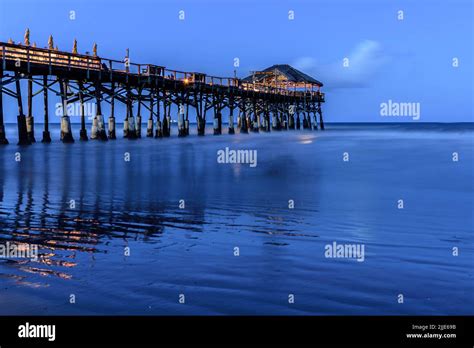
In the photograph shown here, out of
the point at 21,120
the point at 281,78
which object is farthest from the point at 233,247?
the point at 281,78

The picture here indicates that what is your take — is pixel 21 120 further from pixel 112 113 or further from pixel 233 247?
pixel 233 247

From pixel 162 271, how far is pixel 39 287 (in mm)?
1322

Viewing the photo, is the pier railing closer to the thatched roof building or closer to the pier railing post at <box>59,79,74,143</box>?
the pier railing post at <box>59,79,74,143</box>

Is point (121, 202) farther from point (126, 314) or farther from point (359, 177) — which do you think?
point (359, 177)

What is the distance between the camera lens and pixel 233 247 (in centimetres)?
807

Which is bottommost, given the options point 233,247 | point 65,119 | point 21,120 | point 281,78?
point 233,247

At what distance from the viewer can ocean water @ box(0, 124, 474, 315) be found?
18.7ft

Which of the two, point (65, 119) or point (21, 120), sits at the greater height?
point (65, 119)

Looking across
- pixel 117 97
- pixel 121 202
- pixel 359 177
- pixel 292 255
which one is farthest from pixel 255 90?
pixel 292 255

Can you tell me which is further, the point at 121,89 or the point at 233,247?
the point at 121,89

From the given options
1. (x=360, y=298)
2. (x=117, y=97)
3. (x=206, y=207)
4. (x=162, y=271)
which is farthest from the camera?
(x=117, y=97)

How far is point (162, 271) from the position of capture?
22.1 feet

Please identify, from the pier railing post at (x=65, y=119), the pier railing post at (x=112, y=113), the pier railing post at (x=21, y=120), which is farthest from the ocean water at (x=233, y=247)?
the pier railing post at (x=112, y=113)

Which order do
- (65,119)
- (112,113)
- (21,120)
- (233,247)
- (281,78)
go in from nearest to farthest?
(233,247), (21,120), (65,119), (112,113), (281,78)
